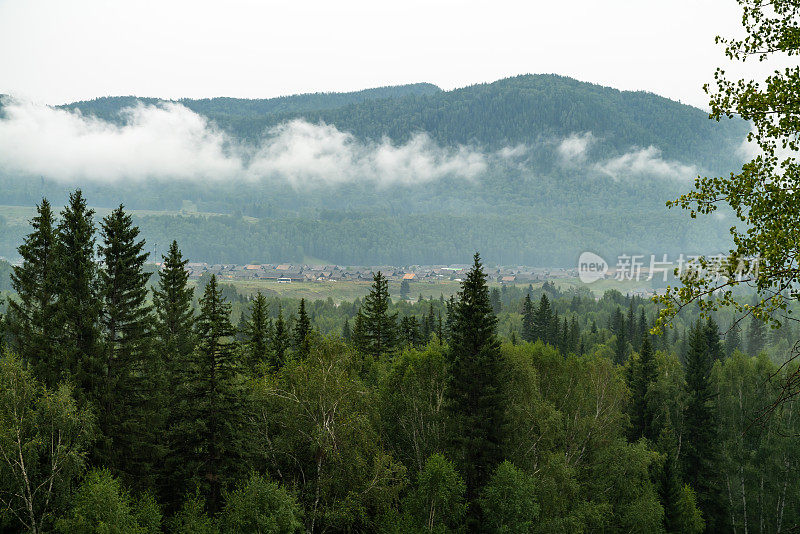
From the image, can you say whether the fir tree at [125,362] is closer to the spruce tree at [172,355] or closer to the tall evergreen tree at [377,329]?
the spruce tree at [172,355]

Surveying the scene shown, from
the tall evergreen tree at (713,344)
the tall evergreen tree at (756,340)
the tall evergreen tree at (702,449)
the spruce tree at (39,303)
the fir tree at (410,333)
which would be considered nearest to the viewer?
the spruce tree at (39,303)

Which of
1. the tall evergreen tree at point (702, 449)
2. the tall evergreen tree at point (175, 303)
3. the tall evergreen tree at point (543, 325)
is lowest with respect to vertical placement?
the tall evergreen tree at point (702, 449)

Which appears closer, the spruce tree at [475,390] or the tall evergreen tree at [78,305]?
the tall evergreen tree at [78,305]

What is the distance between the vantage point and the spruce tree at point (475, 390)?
129 feet

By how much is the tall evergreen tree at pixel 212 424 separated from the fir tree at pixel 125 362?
Answer: 1750mm

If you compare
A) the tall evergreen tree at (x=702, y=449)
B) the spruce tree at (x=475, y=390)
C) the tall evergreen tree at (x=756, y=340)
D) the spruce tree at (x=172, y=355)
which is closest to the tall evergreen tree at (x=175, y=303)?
the spruce tree at (x=172, y=355)

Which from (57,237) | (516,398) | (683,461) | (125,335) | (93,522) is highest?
(57,237)

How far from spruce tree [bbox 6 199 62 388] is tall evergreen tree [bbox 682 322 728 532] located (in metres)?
50.7

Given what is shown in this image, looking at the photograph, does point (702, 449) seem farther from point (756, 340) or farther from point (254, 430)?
point (756, 340)

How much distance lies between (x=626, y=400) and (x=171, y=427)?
135 ft

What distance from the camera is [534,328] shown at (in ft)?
334

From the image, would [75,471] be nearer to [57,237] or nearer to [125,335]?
[125,335]

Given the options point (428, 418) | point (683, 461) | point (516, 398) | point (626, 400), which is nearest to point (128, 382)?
point (428, 418)

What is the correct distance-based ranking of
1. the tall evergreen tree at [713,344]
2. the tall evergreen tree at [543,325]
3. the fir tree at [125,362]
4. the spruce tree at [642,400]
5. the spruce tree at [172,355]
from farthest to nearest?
the tall evergreen tree at [543,325]
the tall evergreen tree at [713,344]
the spruce tree at [642,400]
the spruce tree at [172,355]
the fir tree at [125,362]
